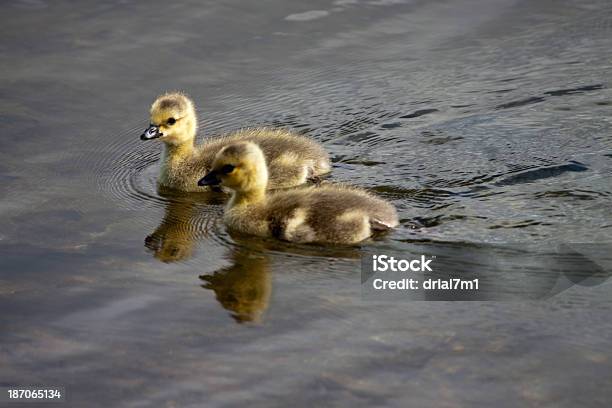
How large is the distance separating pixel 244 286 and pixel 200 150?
7.01 feet

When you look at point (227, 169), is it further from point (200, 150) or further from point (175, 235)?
point (200, 150)

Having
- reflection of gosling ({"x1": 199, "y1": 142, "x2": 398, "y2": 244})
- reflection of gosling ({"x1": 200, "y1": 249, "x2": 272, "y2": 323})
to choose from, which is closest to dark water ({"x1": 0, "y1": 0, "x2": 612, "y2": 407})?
reflection of gosling ({"x1": 200, "y1": 249, "x2": 272, "y2": 323})

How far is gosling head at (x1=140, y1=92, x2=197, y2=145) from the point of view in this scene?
7.25 metres

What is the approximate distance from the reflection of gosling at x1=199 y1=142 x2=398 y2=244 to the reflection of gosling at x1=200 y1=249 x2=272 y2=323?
12.4 inches

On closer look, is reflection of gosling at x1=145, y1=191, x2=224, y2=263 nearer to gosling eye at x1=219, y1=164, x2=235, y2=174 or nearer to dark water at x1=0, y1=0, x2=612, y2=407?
dark water at x1=0, y1=0, x2=612, y2=407

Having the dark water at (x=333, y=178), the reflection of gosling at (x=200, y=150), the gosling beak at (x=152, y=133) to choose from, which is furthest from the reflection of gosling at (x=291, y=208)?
the gosling beak at (x=152, y=133)

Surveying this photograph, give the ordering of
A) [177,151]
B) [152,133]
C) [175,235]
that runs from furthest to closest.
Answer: [177,151] < [152,133] < [175,235]

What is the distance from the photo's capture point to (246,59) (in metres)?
9.12

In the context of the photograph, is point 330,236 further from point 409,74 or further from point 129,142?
point 409,74

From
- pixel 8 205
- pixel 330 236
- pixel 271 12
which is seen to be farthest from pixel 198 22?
pixel 330 236

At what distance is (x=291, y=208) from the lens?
614 cm

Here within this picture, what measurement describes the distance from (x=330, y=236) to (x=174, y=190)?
1.57m

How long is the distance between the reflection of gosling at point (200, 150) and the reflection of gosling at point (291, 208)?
507 mm

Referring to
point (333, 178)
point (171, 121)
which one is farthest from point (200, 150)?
point (333, 178)
